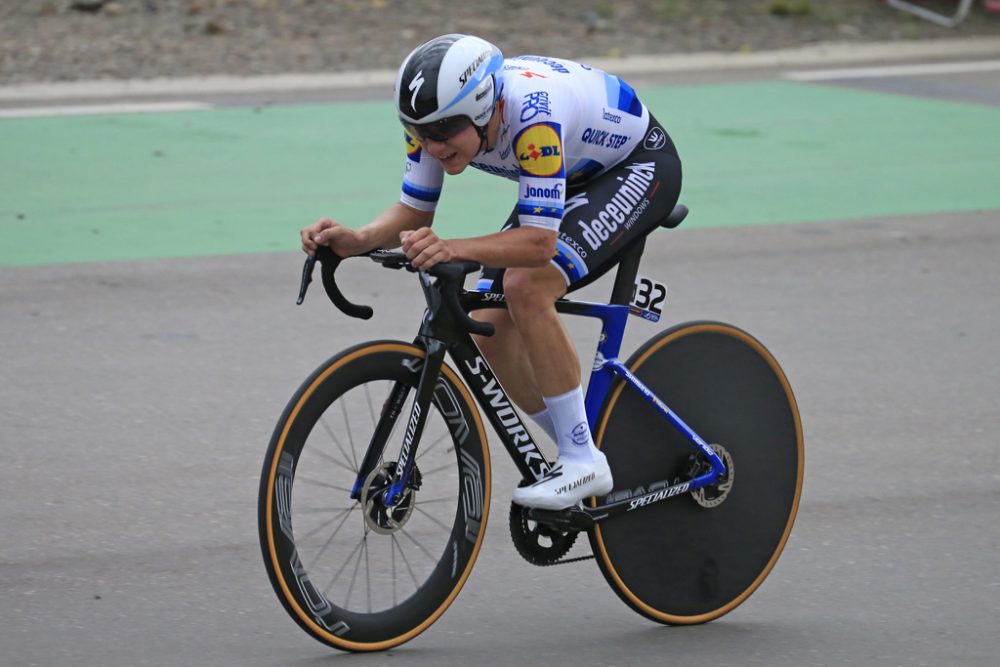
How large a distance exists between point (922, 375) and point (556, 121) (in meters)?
3.59

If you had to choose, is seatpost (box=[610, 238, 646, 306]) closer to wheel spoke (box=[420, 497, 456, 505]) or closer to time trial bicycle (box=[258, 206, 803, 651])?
time trial bicycle (box=[258, 206, 803, 651])

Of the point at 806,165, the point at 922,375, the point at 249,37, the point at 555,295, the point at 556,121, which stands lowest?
the point at 249,37

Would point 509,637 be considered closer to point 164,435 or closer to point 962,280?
point 164,435

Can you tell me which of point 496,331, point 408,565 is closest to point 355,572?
point 408,565

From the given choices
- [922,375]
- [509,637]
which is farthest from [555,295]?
[922,375]

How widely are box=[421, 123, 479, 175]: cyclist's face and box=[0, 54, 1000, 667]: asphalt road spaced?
132 cm

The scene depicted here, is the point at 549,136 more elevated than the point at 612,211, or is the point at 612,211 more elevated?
the point at 549,136

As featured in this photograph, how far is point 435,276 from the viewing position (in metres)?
3.94

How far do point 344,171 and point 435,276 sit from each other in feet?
24.2

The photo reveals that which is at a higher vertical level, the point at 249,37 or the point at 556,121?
the point at 556,121

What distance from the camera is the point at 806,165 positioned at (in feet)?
38.0

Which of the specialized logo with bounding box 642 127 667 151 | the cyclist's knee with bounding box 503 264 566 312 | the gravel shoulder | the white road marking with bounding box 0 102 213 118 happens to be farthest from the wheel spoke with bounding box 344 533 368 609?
the gravel shoulder

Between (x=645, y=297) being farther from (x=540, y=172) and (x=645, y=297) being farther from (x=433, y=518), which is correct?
(x=433, y=518)

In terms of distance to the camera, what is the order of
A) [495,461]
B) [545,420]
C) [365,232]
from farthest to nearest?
[495,461]
[545,420]
[365,232]
